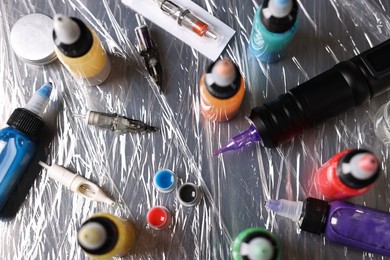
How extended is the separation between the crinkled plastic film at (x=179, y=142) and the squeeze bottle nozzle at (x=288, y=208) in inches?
1.2

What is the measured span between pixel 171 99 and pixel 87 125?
151mm

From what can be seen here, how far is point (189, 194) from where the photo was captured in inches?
29.0

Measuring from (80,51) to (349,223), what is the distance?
1.56 ft

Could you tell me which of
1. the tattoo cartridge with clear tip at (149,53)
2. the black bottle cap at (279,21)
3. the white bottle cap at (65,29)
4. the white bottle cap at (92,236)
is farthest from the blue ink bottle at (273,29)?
the white bottle cap at (92,236)

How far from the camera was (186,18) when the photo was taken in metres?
0.77

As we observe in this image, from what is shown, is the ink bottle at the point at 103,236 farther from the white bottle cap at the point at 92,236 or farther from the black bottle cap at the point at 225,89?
the black bottle cap at the point at 225,89

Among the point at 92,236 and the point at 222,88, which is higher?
the point at 222,88

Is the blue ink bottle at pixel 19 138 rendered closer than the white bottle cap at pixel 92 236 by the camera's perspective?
No

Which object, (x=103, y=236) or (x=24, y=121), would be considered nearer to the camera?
(x=103, y=236)

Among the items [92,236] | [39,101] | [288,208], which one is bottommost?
[92,236]

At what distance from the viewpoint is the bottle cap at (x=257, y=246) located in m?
0.58

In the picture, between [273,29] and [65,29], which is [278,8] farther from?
[65,29]

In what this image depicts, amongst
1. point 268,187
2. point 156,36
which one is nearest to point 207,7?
point 156,36

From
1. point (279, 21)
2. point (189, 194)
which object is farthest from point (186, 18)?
point (189, 194)
